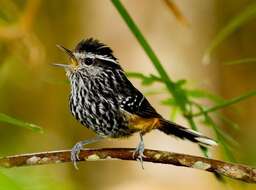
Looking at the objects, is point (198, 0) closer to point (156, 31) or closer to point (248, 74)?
point (156, 31)

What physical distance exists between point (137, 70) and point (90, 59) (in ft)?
12.0

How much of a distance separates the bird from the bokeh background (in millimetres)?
1378

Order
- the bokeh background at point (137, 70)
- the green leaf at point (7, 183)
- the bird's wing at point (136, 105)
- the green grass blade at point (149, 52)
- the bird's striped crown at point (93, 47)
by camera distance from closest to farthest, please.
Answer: the green leaf at point (7, 183), the green grass blade at point (149, 52), the bird's striped crown at point (93, 47), the bird's wing at point (136, 105), the bokeh background at point (137, 70)

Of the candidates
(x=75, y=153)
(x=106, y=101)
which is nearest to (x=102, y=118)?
(x=106, y=101)

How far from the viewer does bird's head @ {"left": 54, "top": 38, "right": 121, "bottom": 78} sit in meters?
2.54

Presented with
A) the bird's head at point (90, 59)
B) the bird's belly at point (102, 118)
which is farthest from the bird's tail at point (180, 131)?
the bird's head at point (90, 59)

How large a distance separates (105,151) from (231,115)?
759 cm

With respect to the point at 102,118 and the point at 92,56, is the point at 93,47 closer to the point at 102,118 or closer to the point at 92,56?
the point at 92,56

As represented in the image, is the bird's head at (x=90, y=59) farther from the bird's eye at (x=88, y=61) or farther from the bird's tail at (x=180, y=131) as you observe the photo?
the bird's tail at (x=180, y=131)

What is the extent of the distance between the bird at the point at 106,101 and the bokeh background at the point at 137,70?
138cm

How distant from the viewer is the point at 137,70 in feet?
21.0

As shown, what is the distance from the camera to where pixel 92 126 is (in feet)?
8.60

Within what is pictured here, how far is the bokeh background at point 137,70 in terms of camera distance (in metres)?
6.46

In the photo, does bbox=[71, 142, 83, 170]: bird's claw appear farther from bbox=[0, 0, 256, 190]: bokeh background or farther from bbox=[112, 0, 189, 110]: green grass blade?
bbox=[0, 0, 256, 190]: bokeh background
